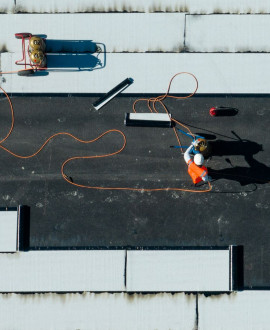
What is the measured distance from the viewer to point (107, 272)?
1266 cm

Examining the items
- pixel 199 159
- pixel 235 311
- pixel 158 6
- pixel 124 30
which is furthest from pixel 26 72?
pixel 235 311

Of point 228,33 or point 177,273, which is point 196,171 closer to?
point 177,273

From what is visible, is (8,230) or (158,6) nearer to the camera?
(8,230)

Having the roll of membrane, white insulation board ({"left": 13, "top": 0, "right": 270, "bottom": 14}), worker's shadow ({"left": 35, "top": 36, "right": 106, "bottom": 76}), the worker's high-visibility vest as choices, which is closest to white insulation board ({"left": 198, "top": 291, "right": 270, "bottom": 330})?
the worker's high-visibility vest

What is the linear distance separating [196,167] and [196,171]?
5.1 inches

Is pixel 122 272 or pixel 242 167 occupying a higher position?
pixel 242 167

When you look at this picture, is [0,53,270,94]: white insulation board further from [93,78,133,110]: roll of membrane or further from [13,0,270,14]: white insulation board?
[13,0,270,14]: white insulation board

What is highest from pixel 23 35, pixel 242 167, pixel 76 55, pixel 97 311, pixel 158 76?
pixel 23 35

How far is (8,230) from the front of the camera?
12820 mm

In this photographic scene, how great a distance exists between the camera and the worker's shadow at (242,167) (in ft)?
42.3

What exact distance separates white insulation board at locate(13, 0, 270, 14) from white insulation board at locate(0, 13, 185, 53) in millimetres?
227

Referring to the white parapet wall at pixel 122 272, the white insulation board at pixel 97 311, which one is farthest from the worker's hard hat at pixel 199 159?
the white insulation board at pixel 97 311

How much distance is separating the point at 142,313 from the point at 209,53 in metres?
8.86

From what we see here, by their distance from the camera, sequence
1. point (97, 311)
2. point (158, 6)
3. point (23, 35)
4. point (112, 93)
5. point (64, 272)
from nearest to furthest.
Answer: point (97, 311)
point (64, 272)
point (23, 35)
point (112, 93)
point (158, 6)
